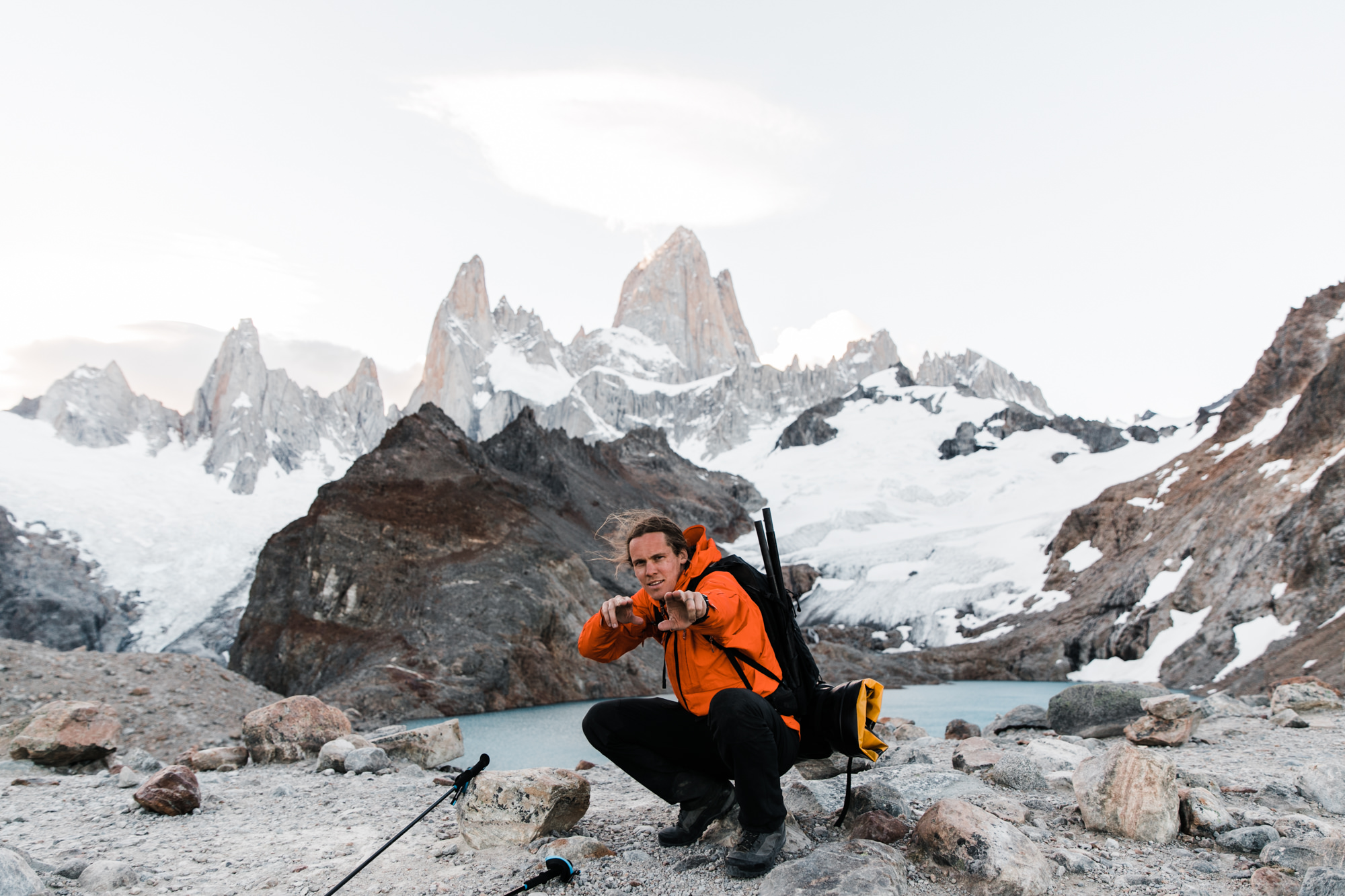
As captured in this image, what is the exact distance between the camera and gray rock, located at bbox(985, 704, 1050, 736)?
11.1 meters

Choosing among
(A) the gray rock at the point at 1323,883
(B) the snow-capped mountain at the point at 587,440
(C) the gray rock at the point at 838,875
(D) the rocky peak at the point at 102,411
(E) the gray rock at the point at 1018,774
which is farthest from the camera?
(D) the rocky peak at the point at 102,411

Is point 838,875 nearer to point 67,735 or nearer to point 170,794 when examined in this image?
point 170,794

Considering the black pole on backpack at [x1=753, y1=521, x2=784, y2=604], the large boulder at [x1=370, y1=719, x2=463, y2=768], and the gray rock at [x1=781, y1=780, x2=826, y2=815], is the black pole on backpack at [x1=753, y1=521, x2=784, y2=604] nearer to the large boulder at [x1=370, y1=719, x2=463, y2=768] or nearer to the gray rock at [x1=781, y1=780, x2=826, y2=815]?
the gray rock at [x1=781, y1=780, x2=826, y2=815]

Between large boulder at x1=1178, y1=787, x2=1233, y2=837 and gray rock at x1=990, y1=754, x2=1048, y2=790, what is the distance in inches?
52.3

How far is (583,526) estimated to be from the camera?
164 feet

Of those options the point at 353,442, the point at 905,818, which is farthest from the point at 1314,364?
the point at 353,442

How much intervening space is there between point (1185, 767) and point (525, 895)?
224 inches

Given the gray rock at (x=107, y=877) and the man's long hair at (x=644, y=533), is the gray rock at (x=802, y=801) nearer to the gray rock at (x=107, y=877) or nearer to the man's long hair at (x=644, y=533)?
the man's long hair at (x=644, y=533)

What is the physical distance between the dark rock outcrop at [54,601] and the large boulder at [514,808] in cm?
7789

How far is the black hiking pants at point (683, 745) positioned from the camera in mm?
3541

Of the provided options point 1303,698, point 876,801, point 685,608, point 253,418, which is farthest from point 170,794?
point 253,418

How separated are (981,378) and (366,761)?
7811 inches

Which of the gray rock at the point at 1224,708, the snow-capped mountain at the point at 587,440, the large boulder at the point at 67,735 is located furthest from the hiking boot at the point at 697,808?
the snow-capped mountain at the point at 587,440

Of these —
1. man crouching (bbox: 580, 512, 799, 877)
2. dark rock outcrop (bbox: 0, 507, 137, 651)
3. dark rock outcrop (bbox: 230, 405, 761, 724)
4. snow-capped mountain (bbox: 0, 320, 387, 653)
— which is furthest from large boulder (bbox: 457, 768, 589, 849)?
snow-capped mountain (bbox: 0, 320, 387, 653)
